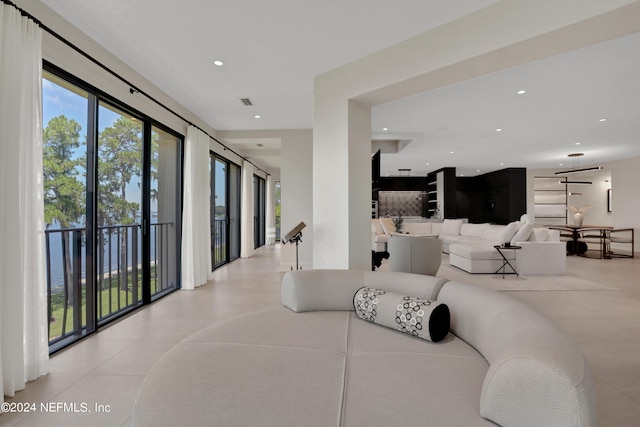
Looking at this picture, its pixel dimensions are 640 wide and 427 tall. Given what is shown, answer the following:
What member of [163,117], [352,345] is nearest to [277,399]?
[352,345]

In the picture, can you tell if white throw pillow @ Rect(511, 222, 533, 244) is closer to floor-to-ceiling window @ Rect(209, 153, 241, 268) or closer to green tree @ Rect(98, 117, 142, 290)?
floor-to-ceiling window @ Rect(209, 153, 241, 268)

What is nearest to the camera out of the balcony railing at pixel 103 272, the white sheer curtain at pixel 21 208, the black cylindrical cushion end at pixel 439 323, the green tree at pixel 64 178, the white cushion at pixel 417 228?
the black cylindrical cushion end at pixel 439 323

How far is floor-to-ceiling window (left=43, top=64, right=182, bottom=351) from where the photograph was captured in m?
2.82

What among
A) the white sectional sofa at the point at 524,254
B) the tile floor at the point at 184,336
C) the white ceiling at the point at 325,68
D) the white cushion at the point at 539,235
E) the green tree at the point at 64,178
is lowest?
the tile floor at the point at 184,336

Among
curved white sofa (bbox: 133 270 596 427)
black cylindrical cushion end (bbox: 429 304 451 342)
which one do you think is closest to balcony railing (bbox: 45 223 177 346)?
curved white sofa (bbox: 133 270 596 427)

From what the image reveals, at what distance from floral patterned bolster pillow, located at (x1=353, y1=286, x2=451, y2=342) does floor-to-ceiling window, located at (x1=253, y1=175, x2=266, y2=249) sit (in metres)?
8.18

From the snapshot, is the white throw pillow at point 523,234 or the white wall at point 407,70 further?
the white throw pillow at point 523,234

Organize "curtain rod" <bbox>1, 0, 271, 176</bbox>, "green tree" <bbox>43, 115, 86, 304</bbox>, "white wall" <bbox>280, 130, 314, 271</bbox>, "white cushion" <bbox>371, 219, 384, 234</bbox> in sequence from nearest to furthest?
"curtain rod" <bbox>1, 0, 271, 176</bbox>, "green tree" <bbox>43, 115, 86, 304</bbox>, "white wall" <bbox>280, 130, 314, 271</bbox>, "white cushion" <bbox>371, 219, 384, 234</bbox>

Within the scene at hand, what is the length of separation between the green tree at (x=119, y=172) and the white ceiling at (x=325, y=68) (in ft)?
2.36

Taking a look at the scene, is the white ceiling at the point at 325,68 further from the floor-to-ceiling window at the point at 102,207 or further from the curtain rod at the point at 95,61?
the floor-to-ceiling window at the point at 102,207

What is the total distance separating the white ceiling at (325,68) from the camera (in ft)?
8.27

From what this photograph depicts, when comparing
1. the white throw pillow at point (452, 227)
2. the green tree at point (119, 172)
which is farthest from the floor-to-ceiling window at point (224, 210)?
the white throw pillow at point (452, 227)

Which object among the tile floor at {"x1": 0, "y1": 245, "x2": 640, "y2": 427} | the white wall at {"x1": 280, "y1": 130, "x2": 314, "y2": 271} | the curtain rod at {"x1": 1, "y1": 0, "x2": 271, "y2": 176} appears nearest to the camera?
the tile floor at {"x1": 0, "y1": 245, "x2": 640, "y2": 427}

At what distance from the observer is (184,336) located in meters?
2.99
